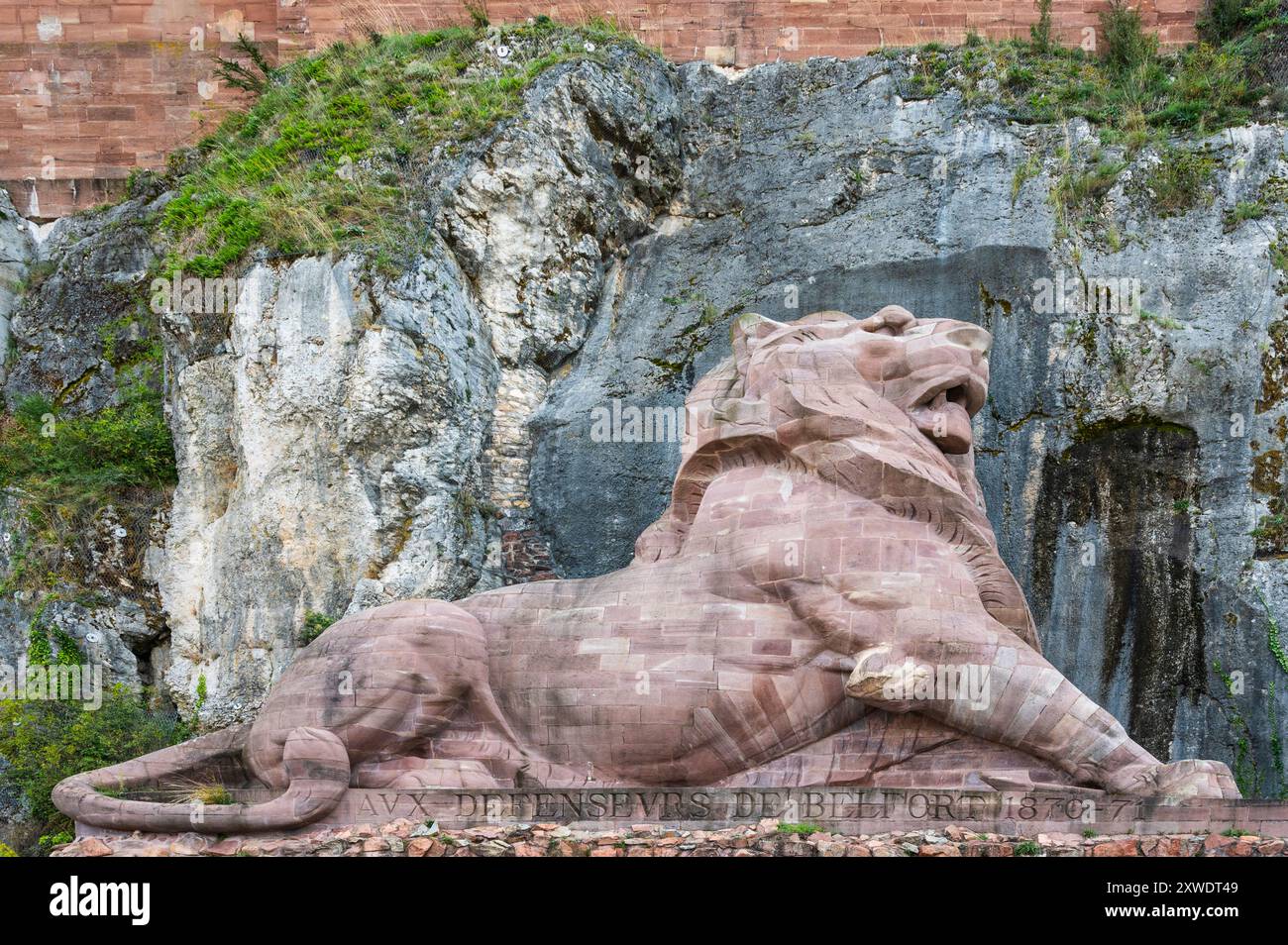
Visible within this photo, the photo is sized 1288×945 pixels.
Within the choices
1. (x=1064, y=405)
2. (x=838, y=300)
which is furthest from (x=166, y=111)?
(x=1064, y=405)

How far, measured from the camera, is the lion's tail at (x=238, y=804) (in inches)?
429

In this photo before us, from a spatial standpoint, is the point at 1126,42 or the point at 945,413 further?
the point at 1126,42

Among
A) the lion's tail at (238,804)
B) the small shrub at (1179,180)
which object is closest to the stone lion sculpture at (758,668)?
the lion's tail at (238,804)

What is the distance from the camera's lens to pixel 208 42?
22859 mm

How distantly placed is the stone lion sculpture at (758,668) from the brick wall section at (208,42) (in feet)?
34.1

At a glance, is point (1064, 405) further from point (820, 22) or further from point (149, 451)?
point (149, 451)

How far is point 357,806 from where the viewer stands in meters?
11.1

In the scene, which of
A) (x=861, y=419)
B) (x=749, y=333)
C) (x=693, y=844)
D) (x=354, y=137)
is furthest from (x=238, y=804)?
(x=354, y=137)

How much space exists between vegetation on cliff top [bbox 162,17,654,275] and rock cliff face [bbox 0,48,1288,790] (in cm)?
38

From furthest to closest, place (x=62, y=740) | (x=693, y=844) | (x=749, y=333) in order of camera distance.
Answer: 1. (x=62, y=740)
2. (x=749, y=333)
3. (x=693, y=844)

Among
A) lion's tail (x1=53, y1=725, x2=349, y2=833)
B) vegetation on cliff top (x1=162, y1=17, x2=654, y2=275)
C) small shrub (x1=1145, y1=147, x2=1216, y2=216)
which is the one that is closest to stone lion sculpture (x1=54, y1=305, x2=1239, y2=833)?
lion's tail (x1=53, y1=725, x2=349, y2=833)

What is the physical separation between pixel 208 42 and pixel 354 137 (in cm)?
494

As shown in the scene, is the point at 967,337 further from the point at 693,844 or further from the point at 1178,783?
the point at 693,844

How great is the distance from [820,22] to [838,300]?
5.63 meters
